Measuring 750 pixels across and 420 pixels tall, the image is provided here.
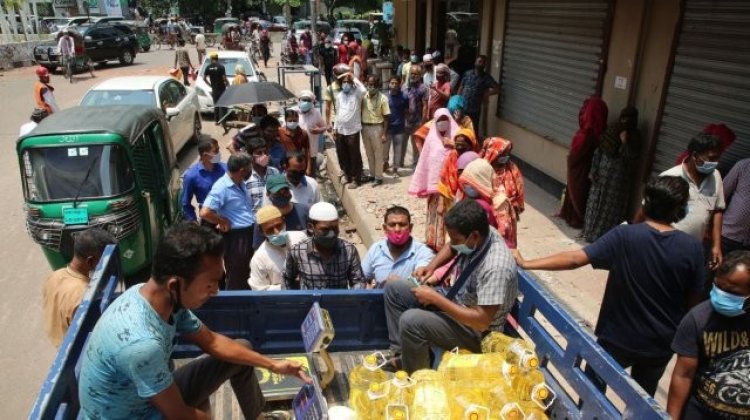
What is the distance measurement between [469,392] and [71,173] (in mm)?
4620

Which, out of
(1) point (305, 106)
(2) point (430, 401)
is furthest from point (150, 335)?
(1) point (305, 106)

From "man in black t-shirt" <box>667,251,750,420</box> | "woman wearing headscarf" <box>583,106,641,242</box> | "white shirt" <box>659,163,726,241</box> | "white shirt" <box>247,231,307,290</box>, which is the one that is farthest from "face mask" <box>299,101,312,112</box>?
"man in black t-shirt" <box>667,251,750,420</box>

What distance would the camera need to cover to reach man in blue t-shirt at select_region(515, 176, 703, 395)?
2.73m

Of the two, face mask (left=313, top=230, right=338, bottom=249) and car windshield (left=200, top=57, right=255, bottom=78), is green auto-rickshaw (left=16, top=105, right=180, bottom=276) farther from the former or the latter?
car windshield (left=200, top=57, right=255, bottom=78)

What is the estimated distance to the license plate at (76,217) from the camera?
→ 5051mm

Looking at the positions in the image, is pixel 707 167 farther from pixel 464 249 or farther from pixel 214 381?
pixel 214 381

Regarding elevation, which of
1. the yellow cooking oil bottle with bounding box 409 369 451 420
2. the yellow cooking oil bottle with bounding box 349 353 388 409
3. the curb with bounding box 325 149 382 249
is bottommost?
the curb with bounding box 325 149 382 249

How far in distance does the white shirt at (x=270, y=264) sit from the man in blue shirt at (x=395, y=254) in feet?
1.85

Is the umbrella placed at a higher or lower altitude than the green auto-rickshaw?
higher

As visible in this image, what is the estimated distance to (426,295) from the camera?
2.83 m

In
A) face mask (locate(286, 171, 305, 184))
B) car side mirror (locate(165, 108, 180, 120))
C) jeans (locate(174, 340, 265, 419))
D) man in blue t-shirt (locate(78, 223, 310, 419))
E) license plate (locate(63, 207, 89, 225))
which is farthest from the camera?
car side mirror (locate(165, 108, 180, 120))

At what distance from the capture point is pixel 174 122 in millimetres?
9797

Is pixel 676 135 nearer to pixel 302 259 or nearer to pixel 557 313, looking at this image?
pixel 557 313

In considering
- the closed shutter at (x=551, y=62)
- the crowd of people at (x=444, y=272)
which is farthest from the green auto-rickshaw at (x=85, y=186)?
the closed shutter at (x=551, y=62)
